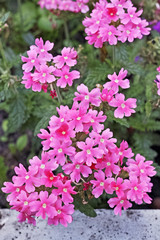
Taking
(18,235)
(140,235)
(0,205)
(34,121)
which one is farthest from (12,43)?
(140,235)

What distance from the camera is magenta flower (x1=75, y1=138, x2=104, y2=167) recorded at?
1.41 metres

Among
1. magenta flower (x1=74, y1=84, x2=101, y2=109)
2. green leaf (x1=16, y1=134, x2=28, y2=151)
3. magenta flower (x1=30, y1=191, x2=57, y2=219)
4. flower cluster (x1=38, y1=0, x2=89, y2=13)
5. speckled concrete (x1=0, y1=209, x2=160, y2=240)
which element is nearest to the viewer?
magenta flower (x1=30, y1=191, x2=57, y2=219)

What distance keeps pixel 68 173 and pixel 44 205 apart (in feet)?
0.56

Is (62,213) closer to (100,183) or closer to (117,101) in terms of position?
(100,183)

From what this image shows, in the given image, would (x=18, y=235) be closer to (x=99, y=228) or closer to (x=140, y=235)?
(x=99, y=228)

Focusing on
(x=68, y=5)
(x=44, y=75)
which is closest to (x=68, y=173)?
(x=44, y=75)

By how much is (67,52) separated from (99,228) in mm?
889

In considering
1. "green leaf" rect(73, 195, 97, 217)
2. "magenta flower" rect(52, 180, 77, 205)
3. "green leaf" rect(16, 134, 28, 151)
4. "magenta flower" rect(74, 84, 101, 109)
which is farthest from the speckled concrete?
"green leaf" rect(16, 134, 28, 151)

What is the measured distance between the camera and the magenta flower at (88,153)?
4.63 ft

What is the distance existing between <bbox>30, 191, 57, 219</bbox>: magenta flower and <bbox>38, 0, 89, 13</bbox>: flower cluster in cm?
125

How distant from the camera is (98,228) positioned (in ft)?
5.53

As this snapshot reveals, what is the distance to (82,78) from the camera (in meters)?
2.36

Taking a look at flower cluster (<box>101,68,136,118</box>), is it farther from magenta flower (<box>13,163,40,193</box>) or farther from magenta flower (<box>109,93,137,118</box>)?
magenta flower (<box>13,163,40,193</box>)

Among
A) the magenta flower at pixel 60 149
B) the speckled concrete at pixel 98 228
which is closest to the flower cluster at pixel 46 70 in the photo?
the magenta flower at pixel 60 149
